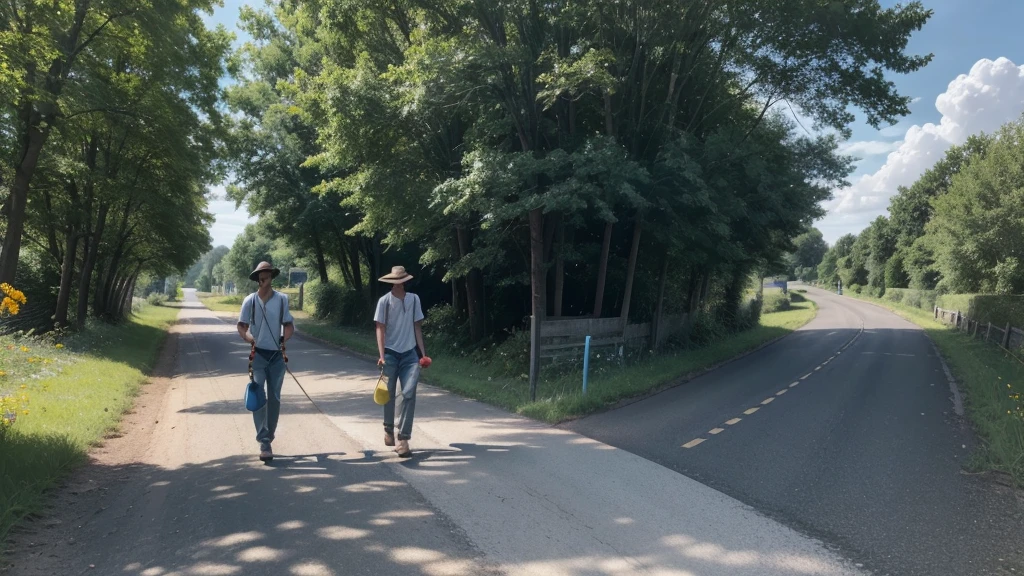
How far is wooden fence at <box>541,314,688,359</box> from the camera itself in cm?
1337

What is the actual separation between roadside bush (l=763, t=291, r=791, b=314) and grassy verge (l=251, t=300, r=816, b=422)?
3577 centimetres

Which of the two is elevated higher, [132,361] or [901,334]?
[901,334]

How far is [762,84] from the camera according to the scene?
1725 centimetres

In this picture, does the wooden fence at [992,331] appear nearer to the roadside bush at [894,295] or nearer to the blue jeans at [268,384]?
the blue jeans at [268,384]

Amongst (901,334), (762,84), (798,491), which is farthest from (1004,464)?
(901,334)

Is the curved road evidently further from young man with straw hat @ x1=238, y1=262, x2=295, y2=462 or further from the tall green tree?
the tall green tree

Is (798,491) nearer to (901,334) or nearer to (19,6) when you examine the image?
(19,6)

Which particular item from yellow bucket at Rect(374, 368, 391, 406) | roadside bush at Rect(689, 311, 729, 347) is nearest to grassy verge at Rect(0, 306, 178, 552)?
yellow bucket at Rect(374, 368, 391, 406)

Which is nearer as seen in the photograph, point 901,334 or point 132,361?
point 132,361

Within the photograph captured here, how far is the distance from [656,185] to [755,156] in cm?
307

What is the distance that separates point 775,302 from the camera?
57.4 m

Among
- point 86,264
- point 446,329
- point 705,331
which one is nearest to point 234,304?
point 86,264

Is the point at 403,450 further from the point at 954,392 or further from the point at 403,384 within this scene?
the point at 954,392

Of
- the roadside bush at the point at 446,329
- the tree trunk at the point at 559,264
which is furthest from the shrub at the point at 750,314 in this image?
the tree trunk at the point at 559,264
